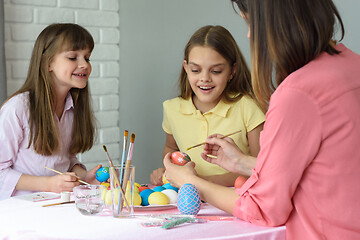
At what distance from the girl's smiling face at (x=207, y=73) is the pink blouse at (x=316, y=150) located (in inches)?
41.2

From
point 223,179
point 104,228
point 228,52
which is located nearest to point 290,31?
point 104,228

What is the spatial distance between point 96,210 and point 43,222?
156 millimetres

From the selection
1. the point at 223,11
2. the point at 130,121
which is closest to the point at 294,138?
the point at 223,11

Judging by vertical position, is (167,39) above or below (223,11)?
below

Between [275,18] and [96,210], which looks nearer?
[275,18]

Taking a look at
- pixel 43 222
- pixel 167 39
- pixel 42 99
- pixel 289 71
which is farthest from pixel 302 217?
pixel 167 39

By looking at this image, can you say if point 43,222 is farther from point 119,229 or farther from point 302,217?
point 302,217

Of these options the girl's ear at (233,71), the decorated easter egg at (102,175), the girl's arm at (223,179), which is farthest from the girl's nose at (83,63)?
the girl's arm at (223,179)

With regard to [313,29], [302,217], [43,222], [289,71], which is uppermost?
[313,29]

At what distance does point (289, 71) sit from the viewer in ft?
3.85

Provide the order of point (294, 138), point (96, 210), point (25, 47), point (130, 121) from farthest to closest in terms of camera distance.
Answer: point (130, 121)
point (25, 47)
point (96, 210)
point (294, 138)

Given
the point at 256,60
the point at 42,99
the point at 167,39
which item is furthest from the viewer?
the point at 167,39

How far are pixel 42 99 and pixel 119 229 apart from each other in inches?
42.9

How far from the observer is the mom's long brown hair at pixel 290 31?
44.1 inches
